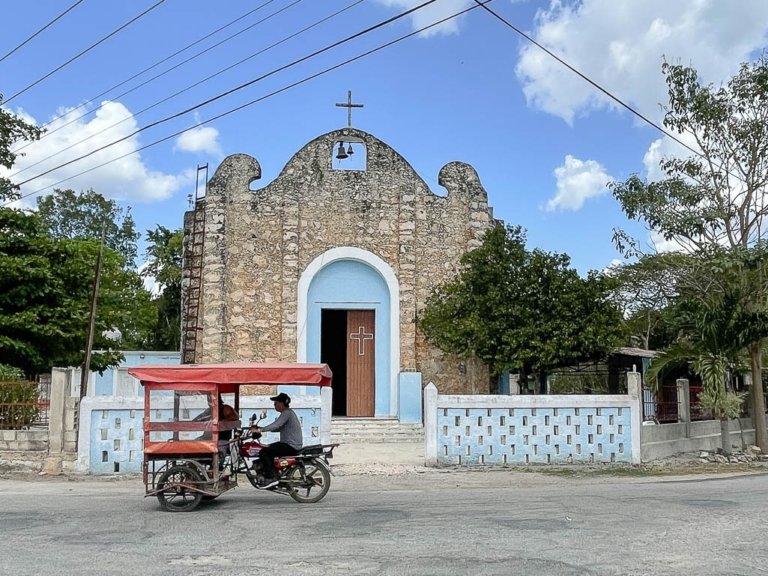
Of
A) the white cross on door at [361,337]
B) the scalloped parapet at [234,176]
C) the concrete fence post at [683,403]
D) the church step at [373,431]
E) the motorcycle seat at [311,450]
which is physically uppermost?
the scalloped parapet at [234,176]

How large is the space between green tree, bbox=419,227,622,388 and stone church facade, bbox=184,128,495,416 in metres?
1.82

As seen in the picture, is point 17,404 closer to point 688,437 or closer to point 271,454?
point 271,454

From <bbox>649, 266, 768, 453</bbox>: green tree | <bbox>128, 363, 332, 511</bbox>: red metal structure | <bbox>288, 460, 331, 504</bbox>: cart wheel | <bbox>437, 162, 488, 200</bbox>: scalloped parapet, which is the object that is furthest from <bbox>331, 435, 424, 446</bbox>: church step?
<bbox>128, 363, 332, 511</bbox>: red metal structure

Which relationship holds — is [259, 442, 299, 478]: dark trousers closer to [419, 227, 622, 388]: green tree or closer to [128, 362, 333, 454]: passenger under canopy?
[128, 362, 333, 454]: passenger under canopy

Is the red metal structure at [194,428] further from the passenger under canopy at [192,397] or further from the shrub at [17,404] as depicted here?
the shrub at [17,404]

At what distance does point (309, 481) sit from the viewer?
10008mm

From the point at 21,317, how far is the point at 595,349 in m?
12.3

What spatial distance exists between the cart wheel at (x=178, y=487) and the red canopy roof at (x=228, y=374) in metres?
1.09

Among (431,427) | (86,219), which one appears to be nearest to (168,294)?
(86,219)

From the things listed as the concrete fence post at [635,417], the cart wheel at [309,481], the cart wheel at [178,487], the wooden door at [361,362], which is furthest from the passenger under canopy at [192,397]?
the wooden door at [361,362]

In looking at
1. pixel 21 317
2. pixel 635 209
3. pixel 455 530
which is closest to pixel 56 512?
pixel 455 530

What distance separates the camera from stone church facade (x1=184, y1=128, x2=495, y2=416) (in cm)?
1945

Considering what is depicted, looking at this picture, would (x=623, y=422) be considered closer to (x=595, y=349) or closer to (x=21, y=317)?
(x=595, y=349)

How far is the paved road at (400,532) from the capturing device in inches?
254
